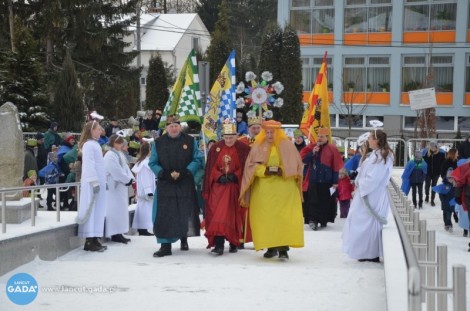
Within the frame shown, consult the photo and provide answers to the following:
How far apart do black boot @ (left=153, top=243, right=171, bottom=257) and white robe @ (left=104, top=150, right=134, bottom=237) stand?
1308 millimetres

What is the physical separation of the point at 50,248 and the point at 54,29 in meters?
22.4

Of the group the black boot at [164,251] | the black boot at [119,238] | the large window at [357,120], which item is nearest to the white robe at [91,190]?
the black boot at [119,238]

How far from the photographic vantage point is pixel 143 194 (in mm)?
12859

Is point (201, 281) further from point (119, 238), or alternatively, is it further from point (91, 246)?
point (119, 238)

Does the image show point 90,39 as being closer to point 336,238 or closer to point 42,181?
point 42,181

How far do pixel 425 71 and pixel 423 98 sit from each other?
1501 centimetres

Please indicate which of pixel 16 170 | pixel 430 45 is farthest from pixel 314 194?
pixel 430 45

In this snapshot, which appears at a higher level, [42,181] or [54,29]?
[54,29]

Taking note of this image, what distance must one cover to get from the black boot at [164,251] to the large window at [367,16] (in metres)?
30.6

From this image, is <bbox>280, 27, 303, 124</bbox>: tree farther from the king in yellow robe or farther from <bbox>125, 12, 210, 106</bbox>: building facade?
<bbox>125, 12, 210, 106</bbox>: building facade

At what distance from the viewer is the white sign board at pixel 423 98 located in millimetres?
23062

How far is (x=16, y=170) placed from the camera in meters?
11.1

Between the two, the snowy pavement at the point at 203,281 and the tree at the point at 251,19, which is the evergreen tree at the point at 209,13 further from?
the snowy pavement at the point at 203,281

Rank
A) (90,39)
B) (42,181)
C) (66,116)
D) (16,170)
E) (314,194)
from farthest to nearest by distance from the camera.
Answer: (90,39) < (66,116) < (42,181) < (314,194) < (16,170)
